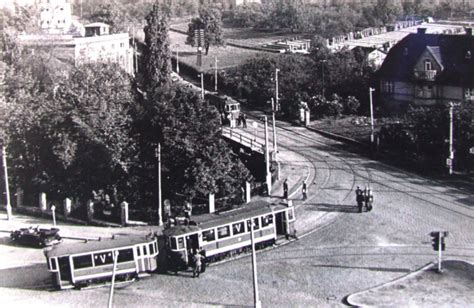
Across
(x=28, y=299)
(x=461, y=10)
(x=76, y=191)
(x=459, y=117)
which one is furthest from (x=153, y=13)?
(x=461, y=10)

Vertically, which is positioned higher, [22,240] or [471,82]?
[471,82]

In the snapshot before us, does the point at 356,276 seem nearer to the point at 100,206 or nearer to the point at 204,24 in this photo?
the point at 100,206

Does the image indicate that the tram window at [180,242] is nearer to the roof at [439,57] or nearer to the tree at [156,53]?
the tree at [156,53]

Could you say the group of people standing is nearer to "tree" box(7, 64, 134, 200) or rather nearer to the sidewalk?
the sidewalk

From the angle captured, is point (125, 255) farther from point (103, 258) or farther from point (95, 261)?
point (95, 261)

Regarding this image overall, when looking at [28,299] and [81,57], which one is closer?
[28,299]

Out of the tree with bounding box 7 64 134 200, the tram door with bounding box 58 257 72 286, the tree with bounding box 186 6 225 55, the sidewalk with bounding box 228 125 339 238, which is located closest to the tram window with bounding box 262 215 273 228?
the sidewalk with bounding box 228 125 339 238

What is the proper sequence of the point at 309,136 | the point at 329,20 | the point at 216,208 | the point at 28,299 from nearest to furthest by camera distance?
the point at 28,299 < the point at 216,208 < the point at 309,136 < the point at 329,20
